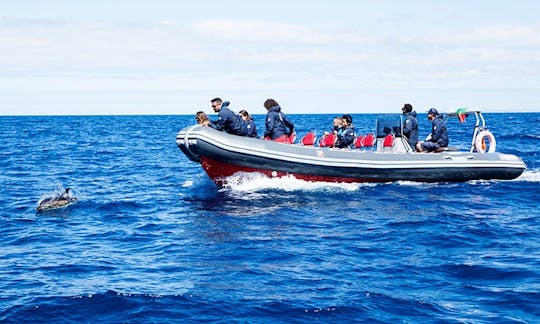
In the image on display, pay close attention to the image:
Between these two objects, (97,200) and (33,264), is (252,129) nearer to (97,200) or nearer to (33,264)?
(97,200)

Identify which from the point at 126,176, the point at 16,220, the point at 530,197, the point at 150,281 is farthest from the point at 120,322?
the point at 126,176

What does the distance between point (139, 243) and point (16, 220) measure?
11.4 ft

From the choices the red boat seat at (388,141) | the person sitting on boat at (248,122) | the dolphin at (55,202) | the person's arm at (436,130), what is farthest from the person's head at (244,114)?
the person's arm at (436,130)

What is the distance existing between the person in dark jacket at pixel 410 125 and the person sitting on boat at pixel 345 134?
149 centimetres

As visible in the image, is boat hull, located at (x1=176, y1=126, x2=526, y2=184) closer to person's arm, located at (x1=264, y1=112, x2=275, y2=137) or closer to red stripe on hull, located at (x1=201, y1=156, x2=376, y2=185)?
red stripe on hull, located at (x1=201, y1=156, x2=376, y2=185)

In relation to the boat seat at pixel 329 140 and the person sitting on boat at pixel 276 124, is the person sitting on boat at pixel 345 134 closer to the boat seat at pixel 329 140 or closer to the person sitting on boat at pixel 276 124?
the boat seat at pixel 329 140

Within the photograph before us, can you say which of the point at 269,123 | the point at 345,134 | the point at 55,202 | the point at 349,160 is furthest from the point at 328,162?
the point at 55,202

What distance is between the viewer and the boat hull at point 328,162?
15.0m

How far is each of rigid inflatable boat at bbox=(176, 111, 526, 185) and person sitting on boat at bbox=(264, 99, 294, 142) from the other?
0.71 meters

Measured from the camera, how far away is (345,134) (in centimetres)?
1664

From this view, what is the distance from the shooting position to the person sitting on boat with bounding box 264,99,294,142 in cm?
1581

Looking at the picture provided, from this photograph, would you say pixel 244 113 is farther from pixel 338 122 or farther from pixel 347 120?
pixel 347 120

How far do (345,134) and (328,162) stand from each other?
131 centimetres

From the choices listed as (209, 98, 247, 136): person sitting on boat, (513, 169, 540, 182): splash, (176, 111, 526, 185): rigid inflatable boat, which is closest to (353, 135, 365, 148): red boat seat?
(176, 111, 526, 185): rigid inflatable boat
